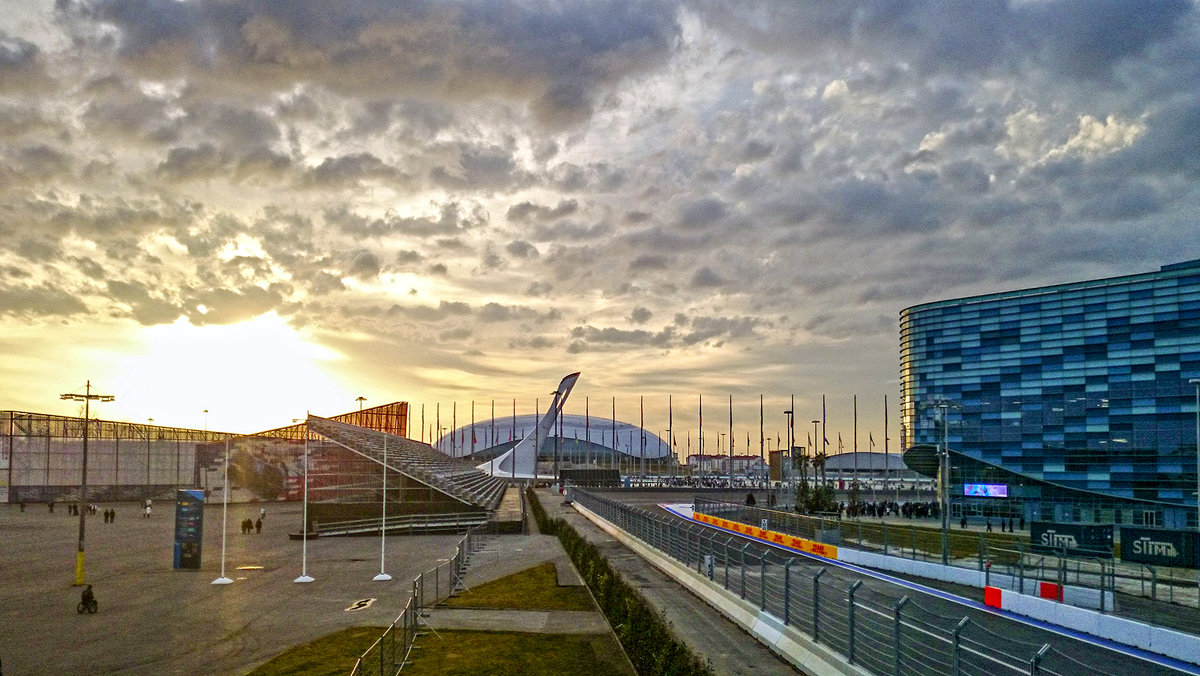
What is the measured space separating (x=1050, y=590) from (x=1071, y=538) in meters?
4.38

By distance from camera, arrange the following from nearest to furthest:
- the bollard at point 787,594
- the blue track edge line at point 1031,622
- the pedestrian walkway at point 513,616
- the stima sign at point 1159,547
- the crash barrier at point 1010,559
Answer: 1. the bollard at point 787,594
2. the blue track edge line at point 1031,622
3. the crash barrier at point 1010,559
4. the pedestrian walkway at point 513,616
5. the stima sign at point 1159,547

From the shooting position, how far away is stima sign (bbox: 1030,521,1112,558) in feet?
93.4

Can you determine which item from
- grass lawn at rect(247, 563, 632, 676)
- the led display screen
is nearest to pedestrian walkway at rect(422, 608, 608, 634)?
grass lawn at rect(247, 563, 632, 676)

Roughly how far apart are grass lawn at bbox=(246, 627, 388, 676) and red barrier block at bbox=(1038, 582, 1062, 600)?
19.6 metres

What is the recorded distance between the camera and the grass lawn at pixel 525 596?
2894cm

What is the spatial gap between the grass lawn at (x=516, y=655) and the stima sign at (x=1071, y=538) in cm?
1571

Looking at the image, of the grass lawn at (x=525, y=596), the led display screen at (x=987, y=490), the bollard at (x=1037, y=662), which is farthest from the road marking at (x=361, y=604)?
the led display screen at (x=987, y=490)

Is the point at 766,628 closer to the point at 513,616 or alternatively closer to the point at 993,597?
the point at 513,616

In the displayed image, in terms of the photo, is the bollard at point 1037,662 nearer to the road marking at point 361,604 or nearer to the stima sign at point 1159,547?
the stima sign at point 1159,547

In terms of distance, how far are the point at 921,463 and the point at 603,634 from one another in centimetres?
8858

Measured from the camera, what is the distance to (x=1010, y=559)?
28.5 m

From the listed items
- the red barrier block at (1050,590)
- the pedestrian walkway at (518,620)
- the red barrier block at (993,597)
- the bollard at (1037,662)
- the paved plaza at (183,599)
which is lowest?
the paved plaza at (183,599)

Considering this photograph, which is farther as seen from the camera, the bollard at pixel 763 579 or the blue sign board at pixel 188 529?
the blue sign board at pixel 188 529

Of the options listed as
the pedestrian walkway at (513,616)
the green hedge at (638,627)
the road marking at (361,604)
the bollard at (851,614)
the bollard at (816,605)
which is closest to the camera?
the bollard at (851,614)
